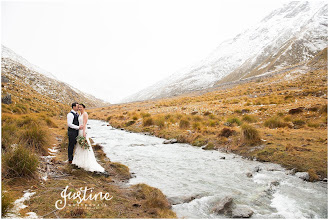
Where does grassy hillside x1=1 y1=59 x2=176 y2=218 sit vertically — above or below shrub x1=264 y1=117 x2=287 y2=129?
below

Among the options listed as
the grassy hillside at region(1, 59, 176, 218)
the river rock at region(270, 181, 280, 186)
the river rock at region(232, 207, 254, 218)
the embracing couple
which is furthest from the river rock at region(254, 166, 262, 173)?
the embracing couple

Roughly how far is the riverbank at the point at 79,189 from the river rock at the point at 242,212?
1.90 meters

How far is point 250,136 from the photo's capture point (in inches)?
564

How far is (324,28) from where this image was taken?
462 ft

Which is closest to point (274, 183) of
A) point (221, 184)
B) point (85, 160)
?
point (221, 184)

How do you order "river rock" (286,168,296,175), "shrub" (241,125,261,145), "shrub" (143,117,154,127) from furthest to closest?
"shrub" (143,117,154,127), "shrub" (241,125,261,145), "river rock" (286,168,296,175)

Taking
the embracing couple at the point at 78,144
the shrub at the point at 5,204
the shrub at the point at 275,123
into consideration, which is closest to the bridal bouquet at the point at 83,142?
the embracing couple at the point at 78,144

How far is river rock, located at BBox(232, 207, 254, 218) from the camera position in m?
6.45

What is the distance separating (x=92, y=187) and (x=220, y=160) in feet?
25.5

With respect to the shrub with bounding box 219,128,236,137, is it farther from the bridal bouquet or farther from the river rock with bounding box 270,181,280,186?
the bridal bouquet

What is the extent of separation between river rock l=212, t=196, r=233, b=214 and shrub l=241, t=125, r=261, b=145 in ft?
25.6

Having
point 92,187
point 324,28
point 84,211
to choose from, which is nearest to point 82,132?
point 92,187

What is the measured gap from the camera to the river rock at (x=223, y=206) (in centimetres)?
674

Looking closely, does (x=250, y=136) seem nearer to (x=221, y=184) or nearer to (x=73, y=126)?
(x=221, y=184)
